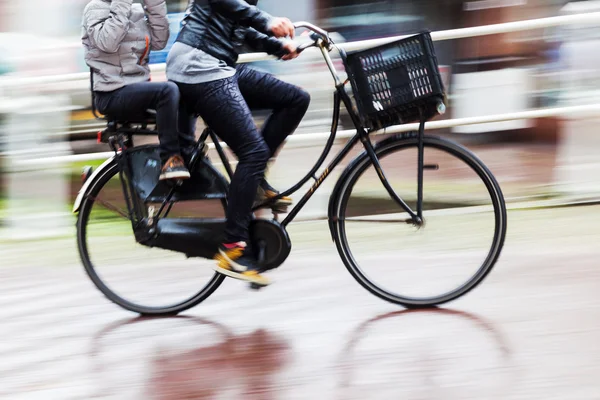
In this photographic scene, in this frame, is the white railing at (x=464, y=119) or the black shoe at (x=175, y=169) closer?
the black shoe at (x=175, y=169)

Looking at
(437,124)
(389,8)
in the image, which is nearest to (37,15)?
(389,8)

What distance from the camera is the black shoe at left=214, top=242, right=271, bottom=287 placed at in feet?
14.4

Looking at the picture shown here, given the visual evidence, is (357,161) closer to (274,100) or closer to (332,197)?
(332,197)

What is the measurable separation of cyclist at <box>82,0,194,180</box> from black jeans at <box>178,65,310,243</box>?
0.48 feet

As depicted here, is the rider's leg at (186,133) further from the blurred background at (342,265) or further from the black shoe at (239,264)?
the black shoe at (239,264)

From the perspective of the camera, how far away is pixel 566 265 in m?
5.07

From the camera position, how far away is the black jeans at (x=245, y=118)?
13.9ft


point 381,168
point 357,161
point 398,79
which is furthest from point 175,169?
point 398,79

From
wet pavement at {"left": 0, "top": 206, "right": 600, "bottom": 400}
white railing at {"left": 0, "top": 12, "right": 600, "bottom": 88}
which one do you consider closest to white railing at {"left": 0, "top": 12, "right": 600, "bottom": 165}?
white railing at {"left": 0, "top": 12, "right": 600, "bottom": 88}

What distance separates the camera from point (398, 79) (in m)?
4.03

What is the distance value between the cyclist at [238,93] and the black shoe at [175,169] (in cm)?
23

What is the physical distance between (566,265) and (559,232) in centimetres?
72

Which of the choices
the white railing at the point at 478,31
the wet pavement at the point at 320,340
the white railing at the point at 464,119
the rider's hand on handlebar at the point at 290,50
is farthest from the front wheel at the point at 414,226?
the white railing at the point at 478,31

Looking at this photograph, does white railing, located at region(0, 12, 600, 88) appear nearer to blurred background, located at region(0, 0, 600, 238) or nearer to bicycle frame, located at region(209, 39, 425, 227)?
blurred background, located at region(0, 0, 600, 238)
